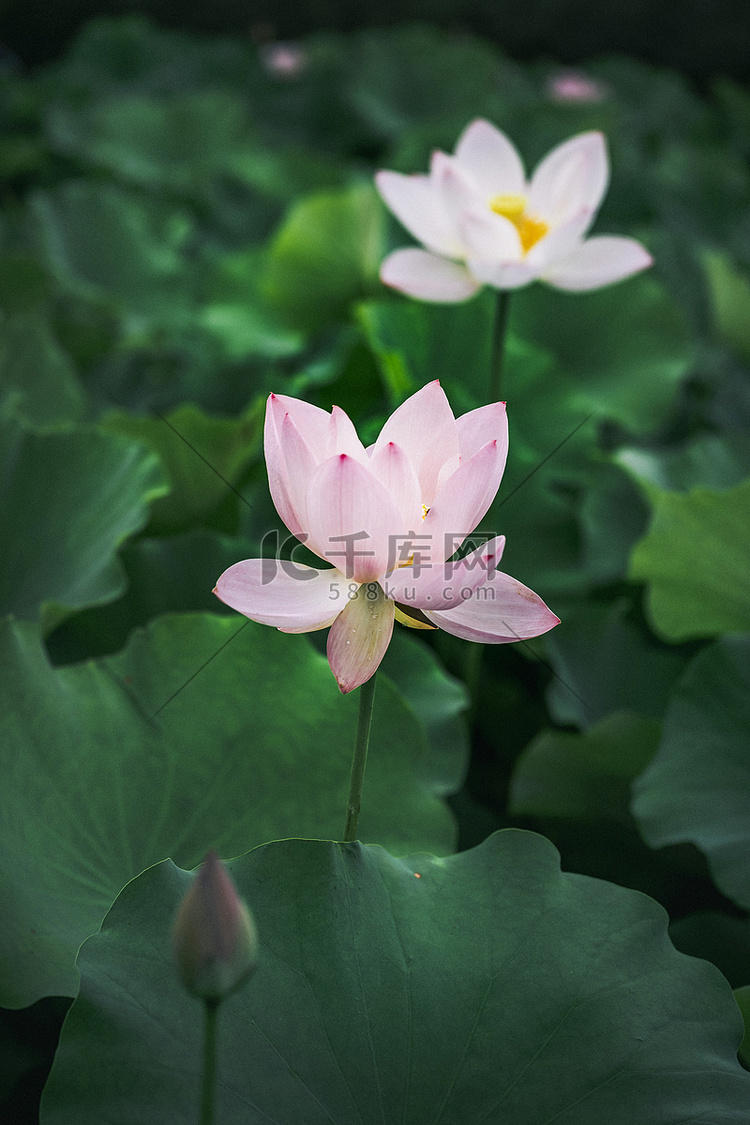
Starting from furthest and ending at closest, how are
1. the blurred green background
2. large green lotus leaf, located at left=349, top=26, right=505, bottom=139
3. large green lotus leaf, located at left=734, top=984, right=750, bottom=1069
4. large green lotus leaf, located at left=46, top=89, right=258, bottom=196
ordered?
1. the blurred green background
2. large green lotus leaf, located at left=349, top=26, right=505, bottom=139
3. large green lotus leaf, located at left=46, top=89, right=258, bottom=196
4. large green lotus leaf, located at left=734, top=984, right=750, bottom=1069

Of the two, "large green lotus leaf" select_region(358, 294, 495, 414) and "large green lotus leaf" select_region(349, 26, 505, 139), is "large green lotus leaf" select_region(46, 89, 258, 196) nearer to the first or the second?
"large green lotus leaf" select_region(349, 26, 505, 139)

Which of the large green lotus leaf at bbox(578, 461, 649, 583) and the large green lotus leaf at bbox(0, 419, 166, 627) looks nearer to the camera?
the large green lotus leaf at bbox(0, 419, 166, 627)

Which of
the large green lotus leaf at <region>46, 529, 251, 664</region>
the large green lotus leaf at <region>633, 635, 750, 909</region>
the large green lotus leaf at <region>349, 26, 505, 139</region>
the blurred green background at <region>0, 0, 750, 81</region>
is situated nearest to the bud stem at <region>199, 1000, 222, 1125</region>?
the large green lotus leaf at <region>633, 635, 750, 909</region>

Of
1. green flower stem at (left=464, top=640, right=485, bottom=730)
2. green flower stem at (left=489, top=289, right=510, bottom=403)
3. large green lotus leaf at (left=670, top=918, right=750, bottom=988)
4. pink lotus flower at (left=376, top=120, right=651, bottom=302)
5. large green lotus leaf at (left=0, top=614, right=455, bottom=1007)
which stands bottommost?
green flower stem at (left=464, top=640, right=485, bottom=730)

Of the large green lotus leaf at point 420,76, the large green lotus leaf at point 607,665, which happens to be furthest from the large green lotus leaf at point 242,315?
the large green lotus leaf at point 420,76

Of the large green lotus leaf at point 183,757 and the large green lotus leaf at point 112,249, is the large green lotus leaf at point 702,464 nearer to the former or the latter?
the large green lotus leaf at point 183,757

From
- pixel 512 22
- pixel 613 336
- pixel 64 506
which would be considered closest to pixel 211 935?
pixel 64 506

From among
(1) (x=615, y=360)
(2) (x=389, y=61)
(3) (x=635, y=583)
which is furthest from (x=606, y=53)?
(3) (x=635, y=583)
